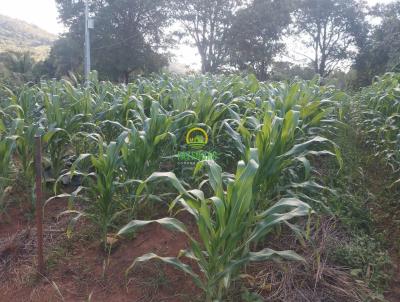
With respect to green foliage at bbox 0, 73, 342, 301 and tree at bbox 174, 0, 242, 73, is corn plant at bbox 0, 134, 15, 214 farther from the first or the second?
tree at bbox 174, 0, 242, 73

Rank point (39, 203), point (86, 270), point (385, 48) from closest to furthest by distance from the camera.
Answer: point (39, 203) → point (86, 270) → point (385, 48)

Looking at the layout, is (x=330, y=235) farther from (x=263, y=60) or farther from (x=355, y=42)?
(x=355, y=42)

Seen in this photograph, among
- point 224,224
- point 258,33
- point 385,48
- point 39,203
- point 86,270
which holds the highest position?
point 258,33

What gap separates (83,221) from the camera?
2.74m

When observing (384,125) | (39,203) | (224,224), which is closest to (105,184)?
(39,203)

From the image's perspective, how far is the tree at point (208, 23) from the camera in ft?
75.9

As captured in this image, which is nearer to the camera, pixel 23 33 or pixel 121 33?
pixel 121 33

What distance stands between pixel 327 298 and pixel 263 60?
2204cm

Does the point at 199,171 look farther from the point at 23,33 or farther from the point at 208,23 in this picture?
the point at 23,33

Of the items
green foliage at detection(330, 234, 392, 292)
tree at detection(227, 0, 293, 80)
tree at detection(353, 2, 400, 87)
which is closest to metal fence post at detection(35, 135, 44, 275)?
green foliage at detection(330, 234, 392, 292)

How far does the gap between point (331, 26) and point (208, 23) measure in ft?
29.3

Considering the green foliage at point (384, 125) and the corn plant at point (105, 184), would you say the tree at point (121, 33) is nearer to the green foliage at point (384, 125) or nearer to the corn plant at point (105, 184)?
the green foliage at point (384, 125)

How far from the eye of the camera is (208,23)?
2397 cm

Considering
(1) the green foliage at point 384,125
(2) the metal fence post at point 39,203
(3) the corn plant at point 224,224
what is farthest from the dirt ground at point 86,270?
(1) the green foliage at point 384,125
